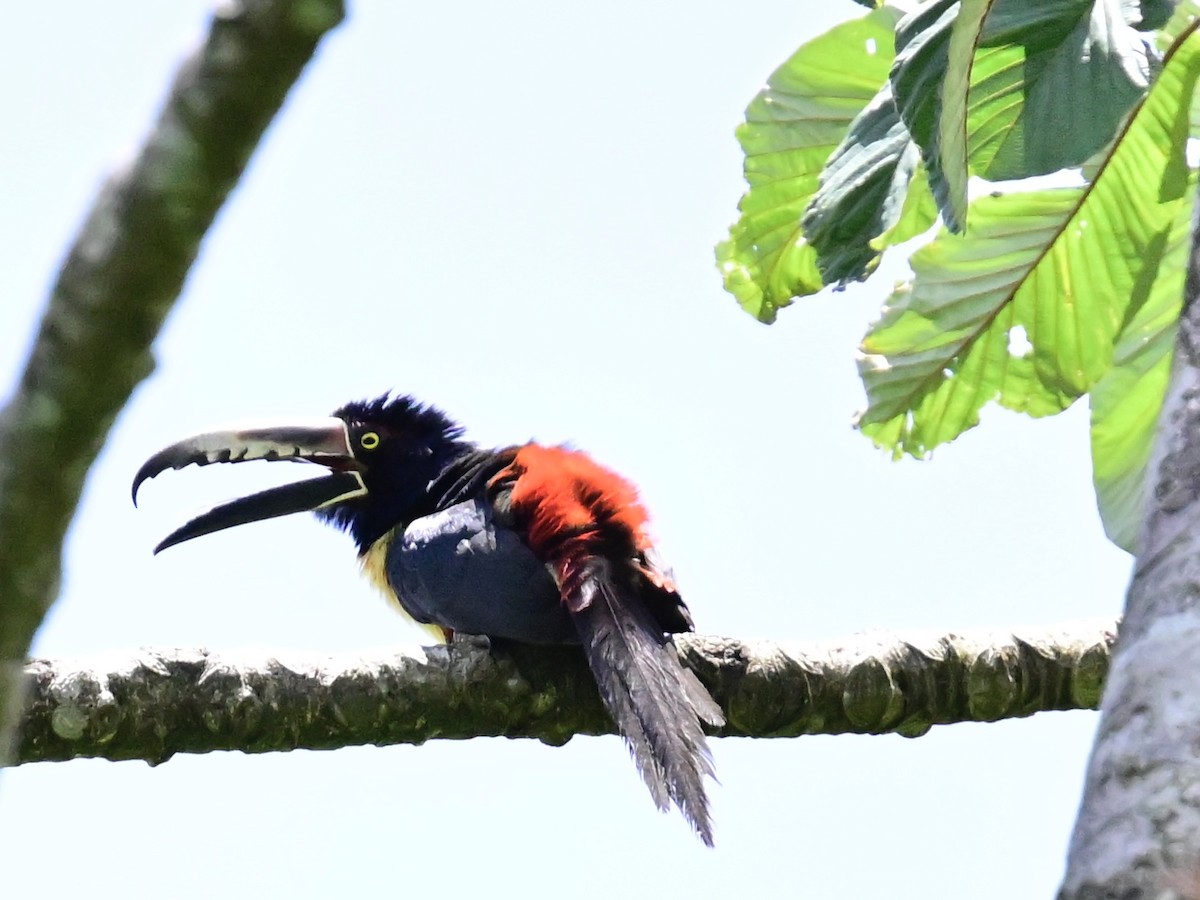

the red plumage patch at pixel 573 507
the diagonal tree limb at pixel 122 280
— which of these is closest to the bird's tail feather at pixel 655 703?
the red plumage patch at pixel 573 507

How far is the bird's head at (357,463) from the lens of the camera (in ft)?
15.0

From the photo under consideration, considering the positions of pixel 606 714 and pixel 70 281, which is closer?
pixel 70 281

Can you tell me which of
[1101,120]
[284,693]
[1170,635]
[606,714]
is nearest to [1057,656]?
[606,714]

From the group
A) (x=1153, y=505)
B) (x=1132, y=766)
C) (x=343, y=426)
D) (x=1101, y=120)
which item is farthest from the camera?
(x=343, y=426)

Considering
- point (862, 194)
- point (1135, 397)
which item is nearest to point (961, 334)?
point (1135, 397)

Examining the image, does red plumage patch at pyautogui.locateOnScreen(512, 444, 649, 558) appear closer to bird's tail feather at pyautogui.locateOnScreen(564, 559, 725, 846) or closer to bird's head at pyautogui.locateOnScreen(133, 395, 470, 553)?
bird's tail feather at pyautogui.locateOnScreen(564, 559, 725, 846)

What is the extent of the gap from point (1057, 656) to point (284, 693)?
5.29 ft

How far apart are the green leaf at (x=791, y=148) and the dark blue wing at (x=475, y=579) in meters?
0.86

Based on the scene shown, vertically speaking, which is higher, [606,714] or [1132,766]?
[606,714]

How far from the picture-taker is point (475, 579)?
373 centimetres

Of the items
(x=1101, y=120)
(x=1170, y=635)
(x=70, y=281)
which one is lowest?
(x=1170, y=635)

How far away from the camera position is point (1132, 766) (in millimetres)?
1449

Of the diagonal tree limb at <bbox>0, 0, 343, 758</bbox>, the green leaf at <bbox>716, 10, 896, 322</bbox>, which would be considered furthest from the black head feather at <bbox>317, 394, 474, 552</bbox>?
the diagonal tree limb at <bbox>0, 0, 343, 758</bbox>

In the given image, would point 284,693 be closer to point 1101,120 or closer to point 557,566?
point 557,566
